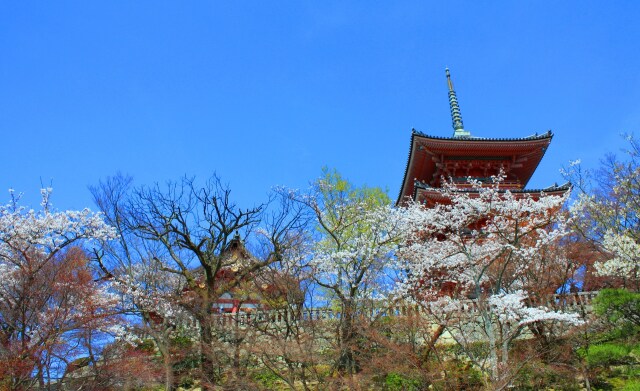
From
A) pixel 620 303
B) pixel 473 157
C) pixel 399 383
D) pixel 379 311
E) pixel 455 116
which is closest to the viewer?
pixel 620 303

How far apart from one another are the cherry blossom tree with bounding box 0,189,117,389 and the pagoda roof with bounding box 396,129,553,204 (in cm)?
1509

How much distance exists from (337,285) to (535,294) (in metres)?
6.21

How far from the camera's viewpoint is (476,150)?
23953mm

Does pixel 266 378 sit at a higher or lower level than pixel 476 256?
lower

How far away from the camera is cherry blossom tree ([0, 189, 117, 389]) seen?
36.1 ft

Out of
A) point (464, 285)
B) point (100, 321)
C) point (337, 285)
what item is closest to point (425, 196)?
point (464, 285)

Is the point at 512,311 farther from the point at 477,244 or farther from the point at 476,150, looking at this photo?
the point at 476,150

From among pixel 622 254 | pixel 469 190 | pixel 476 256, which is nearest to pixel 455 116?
pixel 469 190

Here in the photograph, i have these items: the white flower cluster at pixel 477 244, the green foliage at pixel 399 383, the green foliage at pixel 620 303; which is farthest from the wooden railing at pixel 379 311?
the green foliage at pixel 620 303

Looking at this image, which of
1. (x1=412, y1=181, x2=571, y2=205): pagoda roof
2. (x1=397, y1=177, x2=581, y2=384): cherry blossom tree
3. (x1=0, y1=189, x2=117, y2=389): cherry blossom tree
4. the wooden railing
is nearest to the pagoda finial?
(x1=412, y1=181, x2=571, y2=205): pagoda roof

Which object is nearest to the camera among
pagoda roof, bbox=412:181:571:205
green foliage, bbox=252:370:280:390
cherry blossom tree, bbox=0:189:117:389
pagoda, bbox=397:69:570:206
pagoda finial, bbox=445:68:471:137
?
cherry blossom tree, bbox=0:189:117:389

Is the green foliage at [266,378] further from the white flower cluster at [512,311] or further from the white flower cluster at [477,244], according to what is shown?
the white flower cluster at [512,311]

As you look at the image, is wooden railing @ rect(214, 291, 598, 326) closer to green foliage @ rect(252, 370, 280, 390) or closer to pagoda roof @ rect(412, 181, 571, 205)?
green foliage @ rect(252, 370, 280, 390)

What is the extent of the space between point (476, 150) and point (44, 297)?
19.4 meters
